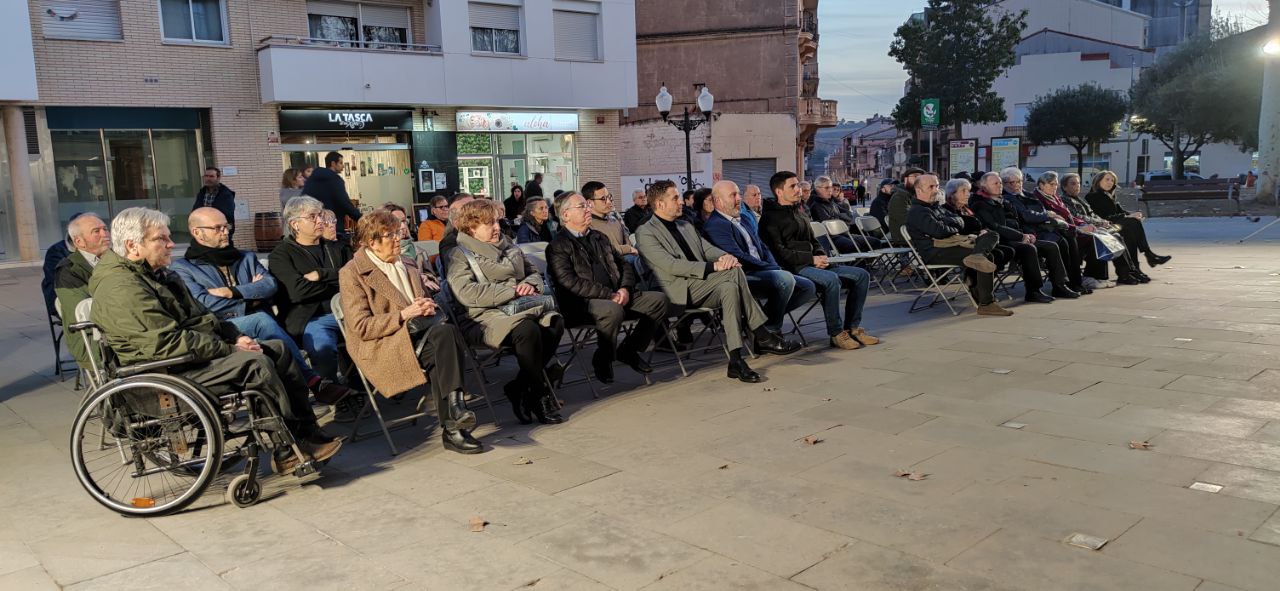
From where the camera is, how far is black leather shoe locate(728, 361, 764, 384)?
6.62 metres

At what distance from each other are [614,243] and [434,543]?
412cm

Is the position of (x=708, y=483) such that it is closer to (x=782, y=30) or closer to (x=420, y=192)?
(x=420, y=192)

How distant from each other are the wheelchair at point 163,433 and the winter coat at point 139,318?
6 centimetres

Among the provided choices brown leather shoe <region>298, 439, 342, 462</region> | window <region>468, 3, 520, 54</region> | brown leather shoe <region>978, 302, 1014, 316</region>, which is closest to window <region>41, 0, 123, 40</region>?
window <region>468, 3, 520, 54</region>

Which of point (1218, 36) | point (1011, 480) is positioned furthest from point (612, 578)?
point (1218, 36)

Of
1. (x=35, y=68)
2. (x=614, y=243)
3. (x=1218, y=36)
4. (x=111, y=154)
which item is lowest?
(x=614, y=243)

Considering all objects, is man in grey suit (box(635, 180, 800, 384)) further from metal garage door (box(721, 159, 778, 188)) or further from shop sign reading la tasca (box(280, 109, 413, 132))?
metal garage door (box(721, 159, 778, 188))

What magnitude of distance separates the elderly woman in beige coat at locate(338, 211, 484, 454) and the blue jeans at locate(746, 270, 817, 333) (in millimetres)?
3001

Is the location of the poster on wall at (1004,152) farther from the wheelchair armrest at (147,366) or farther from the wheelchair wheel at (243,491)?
the wheelchair armrest at (147,366)

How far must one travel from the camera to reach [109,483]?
4.81 metres

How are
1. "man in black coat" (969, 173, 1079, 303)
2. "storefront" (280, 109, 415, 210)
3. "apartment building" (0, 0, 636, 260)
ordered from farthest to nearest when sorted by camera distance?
1. "storefront" (280, 109, 415, 210)
2. "apartment building" (0, 0, 636, 260)
3. "man in black coat" (969, 173, 1079, 303)

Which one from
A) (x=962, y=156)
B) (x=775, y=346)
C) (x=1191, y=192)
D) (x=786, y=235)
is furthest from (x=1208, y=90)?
(x=775, y=346)

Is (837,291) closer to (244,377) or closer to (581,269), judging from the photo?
(581,269)

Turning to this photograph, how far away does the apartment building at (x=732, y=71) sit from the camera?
36844 millimetres
